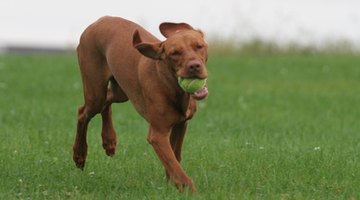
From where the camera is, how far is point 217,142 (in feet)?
33.4

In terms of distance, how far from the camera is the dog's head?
23.7 ft

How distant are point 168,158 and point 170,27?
3.37ft

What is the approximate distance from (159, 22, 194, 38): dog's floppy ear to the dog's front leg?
0.72m


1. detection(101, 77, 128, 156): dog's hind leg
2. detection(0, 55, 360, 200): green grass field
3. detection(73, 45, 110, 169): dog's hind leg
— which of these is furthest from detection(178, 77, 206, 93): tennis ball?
detection(101, 77, 128, 156): dog's hind leg

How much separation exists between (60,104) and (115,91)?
220 inches

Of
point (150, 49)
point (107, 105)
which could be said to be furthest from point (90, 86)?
point (150, 49)

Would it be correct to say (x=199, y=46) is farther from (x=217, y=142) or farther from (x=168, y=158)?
(x=217, y=142)

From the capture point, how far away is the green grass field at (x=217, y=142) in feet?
25.6

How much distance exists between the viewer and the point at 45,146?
9875 millimetres

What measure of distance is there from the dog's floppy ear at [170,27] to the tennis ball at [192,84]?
0.71 metres

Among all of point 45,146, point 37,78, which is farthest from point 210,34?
point 45,146

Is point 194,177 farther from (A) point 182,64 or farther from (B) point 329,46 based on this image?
(B) point 329,46

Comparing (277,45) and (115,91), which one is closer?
(115,91)

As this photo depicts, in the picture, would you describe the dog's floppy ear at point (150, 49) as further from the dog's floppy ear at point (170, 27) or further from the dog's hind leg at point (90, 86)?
the dog's hind leg at point (90, 86)
